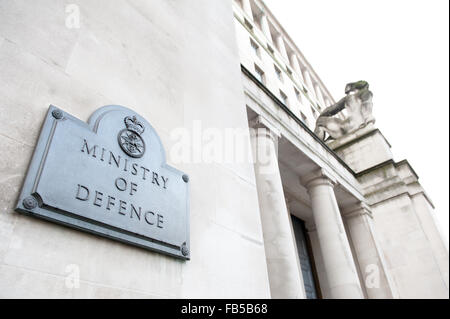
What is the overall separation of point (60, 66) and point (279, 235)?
649 cm

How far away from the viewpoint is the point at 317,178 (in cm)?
1348

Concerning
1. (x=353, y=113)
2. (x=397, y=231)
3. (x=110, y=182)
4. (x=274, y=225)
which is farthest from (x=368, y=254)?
(x=110, y=182)

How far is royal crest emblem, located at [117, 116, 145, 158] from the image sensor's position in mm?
3549

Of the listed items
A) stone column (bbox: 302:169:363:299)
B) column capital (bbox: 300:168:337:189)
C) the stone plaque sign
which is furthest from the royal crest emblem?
column capital (bbox: 300:168:337:189)

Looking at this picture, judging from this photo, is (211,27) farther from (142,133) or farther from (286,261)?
(286,261)

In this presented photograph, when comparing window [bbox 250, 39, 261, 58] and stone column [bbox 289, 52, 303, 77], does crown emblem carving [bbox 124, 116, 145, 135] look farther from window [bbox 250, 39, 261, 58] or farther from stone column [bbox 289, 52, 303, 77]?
stone column [bbox 289, 52, 303, 77]

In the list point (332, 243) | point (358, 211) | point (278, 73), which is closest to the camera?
point (332, 243)

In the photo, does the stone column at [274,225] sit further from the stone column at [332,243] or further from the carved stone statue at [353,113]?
the carved stone statue at [353,113]

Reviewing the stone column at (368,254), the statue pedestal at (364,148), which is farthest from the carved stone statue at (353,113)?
the stone column at (368,254)

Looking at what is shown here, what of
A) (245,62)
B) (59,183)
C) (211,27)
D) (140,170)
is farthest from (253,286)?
(245,62)

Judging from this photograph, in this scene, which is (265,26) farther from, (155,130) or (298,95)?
(155,130)

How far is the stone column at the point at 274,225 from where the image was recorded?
7.48 meters

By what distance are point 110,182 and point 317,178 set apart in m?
11.6

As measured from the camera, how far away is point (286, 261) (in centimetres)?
773
